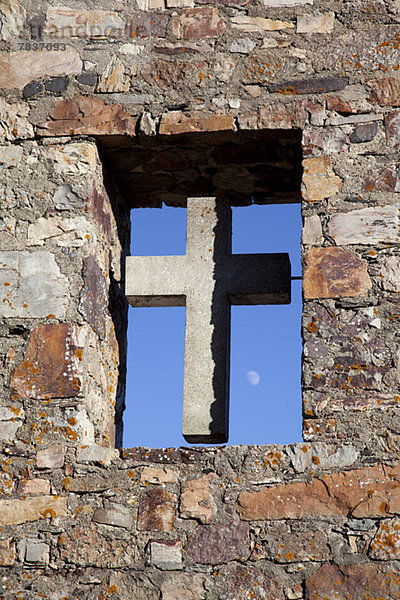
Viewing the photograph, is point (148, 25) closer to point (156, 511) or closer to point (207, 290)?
point (207, 290)

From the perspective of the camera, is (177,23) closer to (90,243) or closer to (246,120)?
(246,120)

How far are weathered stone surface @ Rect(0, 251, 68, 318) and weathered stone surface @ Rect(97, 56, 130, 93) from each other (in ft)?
2.51

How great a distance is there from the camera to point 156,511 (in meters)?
3.65

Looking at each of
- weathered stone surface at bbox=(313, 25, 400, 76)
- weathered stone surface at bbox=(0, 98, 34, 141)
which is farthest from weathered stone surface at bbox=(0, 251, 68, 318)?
weathered stone surface at bbox=(313, 25, 400, 76)

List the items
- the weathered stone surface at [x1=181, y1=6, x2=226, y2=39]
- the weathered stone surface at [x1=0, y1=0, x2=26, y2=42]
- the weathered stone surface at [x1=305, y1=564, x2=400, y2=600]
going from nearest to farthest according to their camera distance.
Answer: the weathered stone surface at [x1=305, y1=564, x2=400, y2=600]
the weathered stone surface at [x1=181, y1=6, x2=226, y2=39]
the weathered stone surface at [x1=0, y1=0, x2=26, y2=42]

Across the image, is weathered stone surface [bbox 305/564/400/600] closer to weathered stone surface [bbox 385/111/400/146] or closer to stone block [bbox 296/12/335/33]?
weathered stone surface [bbox 385/111/400/146]

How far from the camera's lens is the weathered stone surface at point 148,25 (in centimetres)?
428

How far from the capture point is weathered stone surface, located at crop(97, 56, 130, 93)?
421 cm

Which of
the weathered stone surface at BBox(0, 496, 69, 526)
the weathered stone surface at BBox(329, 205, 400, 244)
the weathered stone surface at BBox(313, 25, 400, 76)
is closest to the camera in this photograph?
the weathered stone surface at BBox(0, 496, 69, 526)

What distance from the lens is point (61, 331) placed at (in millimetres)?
3895

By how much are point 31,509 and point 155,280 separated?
3.68ft

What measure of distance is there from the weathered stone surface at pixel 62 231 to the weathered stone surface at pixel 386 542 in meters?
1.61

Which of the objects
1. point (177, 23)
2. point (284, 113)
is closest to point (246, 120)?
point (284, 113)

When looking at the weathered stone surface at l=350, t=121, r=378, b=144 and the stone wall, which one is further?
the weathered stone surface at l=350, t=121, r=378, b=144
